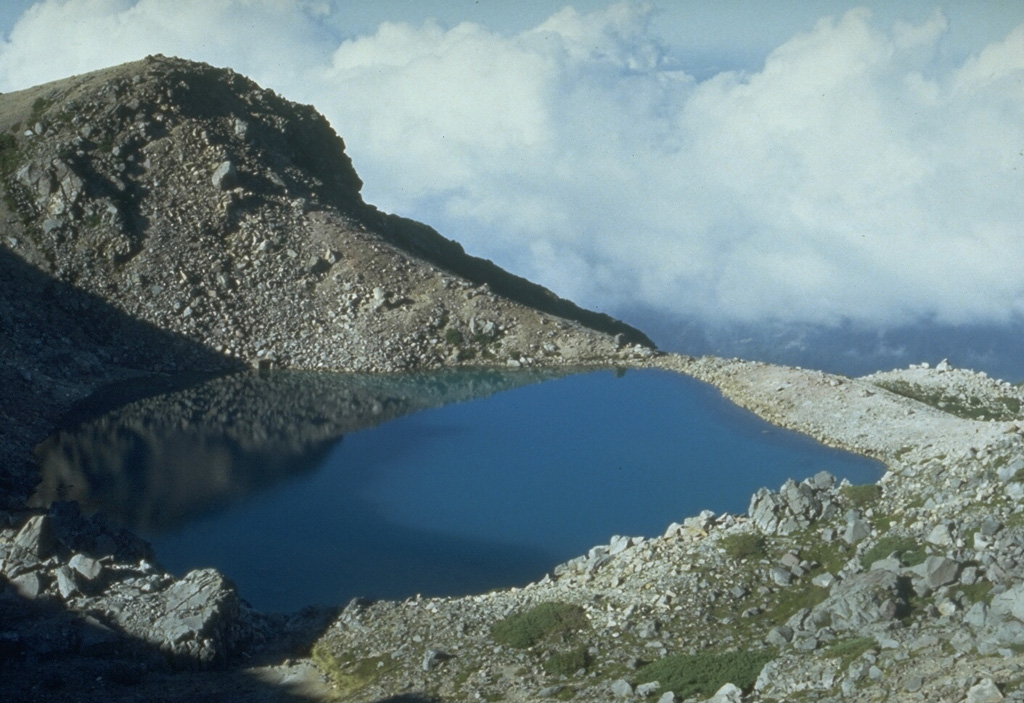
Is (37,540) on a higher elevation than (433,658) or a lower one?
lower

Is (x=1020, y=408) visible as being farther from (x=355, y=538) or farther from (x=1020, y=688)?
(x=1020, y=688)

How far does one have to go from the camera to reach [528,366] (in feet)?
217

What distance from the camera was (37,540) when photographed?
3152 cm

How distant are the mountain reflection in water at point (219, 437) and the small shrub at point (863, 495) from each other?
78.1ft

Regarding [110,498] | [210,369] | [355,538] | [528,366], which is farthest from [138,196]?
[355,538]

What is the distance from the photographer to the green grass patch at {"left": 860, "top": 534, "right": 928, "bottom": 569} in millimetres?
26766

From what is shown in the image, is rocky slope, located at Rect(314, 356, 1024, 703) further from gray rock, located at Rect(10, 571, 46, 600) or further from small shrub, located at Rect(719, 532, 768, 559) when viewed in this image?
gray rock, located at Rect(10, 571, 46, 600)

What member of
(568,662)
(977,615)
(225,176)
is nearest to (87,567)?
(568,662)

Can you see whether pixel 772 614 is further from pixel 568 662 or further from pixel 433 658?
pixel 433 658

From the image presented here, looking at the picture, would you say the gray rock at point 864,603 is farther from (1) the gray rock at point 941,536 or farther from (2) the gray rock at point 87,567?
(2) the gray rock at point 87,567

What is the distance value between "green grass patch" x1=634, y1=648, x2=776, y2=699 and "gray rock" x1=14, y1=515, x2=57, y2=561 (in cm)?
1763

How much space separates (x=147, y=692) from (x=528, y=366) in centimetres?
4123

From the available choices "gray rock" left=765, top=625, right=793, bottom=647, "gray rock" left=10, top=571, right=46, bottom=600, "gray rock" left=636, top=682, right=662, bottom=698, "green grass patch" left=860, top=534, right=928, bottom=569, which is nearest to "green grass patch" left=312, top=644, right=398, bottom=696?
"gray rock" left=636, top=682, right=662, bottom=698

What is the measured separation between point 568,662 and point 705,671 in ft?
12.4
